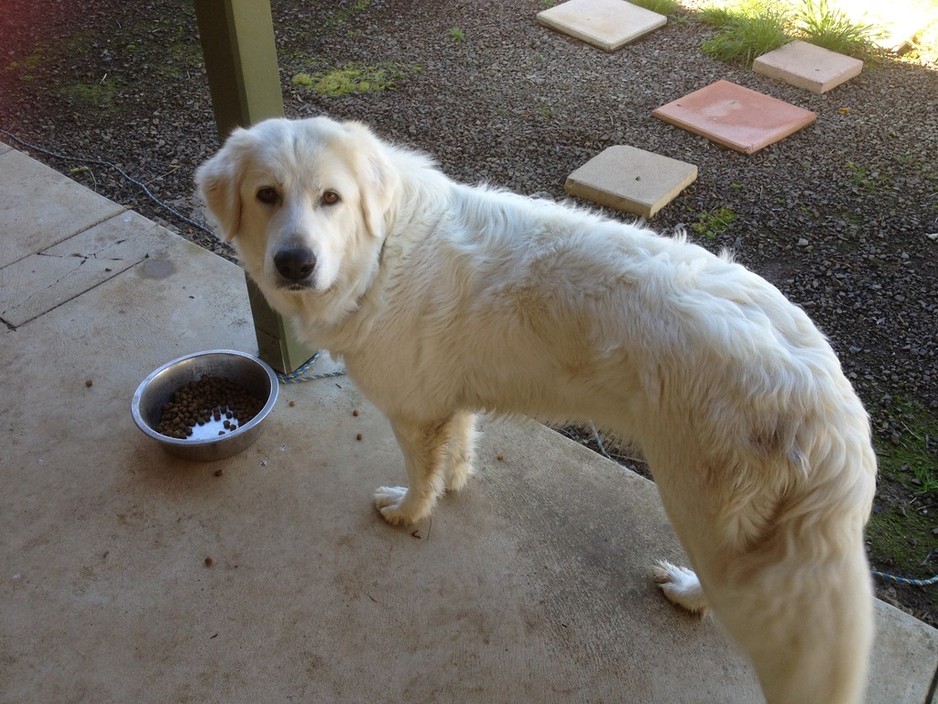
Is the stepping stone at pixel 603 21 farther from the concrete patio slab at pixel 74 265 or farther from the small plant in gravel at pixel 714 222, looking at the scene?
the concrete patio slab at pixel 74 265

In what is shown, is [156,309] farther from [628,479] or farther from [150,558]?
Result: [628,479]

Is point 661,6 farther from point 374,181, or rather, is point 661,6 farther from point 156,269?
point 374,181

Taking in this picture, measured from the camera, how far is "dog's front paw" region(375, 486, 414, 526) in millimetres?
2814

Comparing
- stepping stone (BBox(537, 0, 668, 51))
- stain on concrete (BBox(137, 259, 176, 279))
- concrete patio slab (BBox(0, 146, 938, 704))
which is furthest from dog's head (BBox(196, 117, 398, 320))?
stepping stone (BBox(537, 0, 668, 51))

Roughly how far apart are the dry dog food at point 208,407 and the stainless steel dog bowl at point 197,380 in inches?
Answer: 0.8

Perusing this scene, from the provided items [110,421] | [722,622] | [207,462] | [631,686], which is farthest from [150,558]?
[722,622]

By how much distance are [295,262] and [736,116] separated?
416 cm

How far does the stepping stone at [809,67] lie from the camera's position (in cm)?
552

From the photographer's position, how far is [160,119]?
5.25m

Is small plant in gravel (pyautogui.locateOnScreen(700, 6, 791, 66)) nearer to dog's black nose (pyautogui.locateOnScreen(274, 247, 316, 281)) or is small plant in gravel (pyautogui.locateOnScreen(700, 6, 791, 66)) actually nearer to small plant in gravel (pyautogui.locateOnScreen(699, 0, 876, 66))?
small plant in gravel (pyautogui.locateOnScreen(699, 0, 876, 66))

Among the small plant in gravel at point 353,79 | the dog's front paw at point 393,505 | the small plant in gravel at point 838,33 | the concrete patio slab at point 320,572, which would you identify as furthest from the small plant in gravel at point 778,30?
the dog's front paw at point 393,505

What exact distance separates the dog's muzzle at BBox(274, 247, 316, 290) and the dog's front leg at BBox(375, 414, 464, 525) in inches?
26.5

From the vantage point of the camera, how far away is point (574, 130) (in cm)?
518

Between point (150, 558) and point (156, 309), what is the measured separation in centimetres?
150
